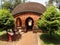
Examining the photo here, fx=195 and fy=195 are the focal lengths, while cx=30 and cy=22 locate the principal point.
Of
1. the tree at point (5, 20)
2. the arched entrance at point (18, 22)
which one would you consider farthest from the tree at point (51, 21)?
the arched entrance at point (18, 22)

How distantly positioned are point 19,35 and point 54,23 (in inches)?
244

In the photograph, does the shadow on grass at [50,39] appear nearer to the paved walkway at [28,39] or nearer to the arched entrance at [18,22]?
the paved walkway at [28,39]

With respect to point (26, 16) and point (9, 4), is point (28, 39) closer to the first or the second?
point (26, 16)

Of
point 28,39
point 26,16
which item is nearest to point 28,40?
point 28,39

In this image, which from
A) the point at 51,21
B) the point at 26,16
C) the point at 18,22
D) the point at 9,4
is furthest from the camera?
the point at 9,4

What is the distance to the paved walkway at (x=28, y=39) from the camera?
25669 mm

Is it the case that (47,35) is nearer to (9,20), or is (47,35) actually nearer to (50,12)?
(50,12)

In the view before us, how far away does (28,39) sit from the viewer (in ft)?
90.0

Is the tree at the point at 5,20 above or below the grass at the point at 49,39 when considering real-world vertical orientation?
above

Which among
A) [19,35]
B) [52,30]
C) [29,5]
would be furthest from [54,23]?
[29,5]

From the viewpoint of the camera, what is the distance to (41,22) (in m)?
26.5

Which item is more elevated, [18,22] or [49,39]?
[18,22]

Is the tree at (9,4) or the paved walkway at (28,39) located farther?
the tree at (9,4)

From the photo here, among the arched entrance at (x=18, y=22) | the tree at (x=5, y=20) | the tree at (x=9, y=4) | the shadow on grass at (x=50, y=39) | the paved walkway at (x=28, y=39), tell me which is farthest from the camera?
the tree at (x=9, y=4)
